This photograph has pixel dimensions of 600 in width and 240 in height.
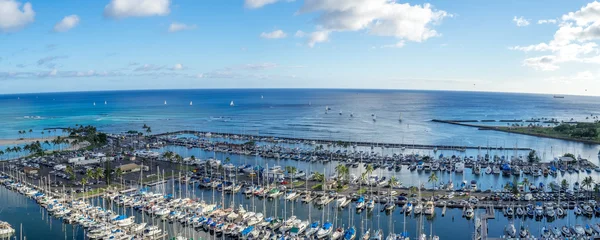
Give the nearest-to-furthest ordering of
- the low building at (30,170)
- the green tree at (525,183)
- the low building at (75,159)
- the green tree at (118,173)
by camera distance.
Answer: the green tree at (525,183), the green tree at (118,173), the low building at (30,170), the low building at (75,159)

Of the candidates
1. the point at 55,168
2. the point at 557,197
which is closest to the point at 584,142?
the point at 557,197

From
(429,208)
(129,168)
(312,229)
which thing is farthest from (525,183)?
(129,168)

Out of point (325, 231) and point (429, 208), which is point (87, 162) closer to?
point (325, 231)

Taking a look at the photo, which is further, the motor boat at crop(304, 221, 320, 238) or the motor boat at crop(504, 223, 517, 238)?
the motor boat at crop(304, 221, 320, 238)

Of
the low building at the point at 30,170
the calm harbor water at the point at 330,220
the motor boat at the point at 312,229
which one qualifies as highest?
the low building at the point at 30,170

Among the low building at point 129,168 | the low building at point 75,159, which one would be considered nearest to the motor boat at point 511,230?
the low building at point 129,168

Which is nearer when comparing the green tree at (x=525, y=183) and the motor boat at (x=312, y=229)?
the motor boat at (x=312, y=229)

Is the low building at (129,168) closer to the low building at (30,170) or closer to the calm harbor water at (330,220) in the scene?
the low building at (30,170)

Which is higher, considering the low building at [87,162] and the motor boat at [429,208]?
the low building at [87,162]

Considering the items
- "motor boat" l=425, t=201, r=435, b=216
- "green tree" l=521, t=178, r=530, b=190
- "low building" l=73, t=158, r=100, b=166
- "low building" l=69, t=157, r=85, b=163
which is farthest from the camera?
"low building" l=69, t=157, r=85, b=163

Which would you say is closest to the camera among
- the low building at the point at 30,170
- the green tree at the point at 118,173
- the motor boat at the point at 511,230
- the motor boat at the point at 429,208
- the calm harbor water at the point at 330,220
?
the motor boat at the point at 511,230

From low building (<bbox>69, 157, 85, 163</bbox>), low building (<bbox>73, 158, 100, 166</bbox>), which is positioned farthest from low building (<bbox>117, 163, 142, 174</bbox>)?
low building (<bbox>69, 157, 85, 163</bbox>)

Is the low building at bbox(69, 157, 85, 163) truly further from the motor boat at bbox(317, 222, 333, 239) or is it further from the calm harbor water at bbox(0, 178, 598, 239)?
the motor boat at bbox(317, 222, 333, 239)
